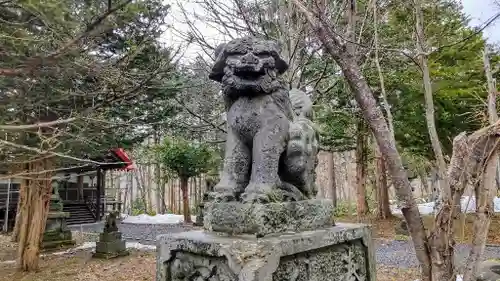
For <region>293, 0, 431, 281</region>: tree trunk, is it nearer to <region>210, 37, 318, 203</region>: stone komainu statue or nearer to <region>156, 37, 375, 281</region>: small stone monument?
<region>156, 37, 375, 281</region>: small stone monument

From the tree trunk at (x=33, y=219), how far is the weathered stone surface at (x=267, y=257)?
19.7 ft

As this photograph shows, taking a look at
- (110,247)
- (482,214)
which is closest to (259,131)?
(482,214)

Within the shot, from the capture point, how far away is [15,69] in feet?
11.6

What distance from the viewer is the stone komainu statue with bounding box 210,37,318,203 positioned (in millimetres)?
2418

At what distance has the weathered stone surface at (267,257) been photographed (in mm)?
1973

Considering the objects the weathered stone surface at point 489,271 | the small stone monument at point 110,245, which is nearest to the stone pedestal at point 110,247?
the small stone monument at point 110,245

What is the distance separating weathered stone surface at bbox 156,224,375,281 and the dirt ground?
426 cm

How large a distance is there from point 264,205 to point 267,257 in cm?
32

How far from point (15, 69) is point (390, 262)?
723 cm

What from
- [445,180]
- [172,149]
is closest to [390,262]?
[445,180]

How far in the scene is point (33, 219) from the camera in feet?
24.8

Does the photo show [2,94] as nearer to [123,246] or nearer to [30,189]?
[30,189]

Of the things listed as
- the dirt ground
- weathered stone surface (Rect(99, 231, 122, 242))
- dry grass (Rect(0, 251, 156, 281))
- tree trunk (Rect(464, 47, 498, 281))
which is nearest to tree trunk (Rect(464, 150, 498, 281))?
tree trunk (Rect(464, 47, 498, 281))

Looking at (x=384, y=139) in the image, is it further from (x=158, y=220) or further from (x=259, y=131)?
(x=158, y=220)
